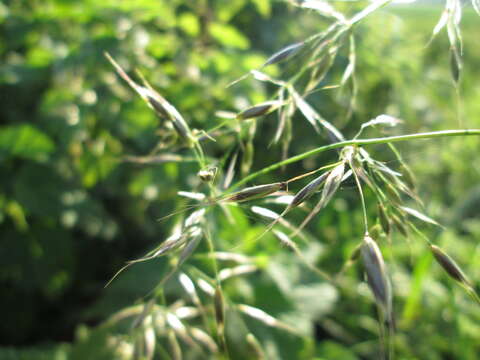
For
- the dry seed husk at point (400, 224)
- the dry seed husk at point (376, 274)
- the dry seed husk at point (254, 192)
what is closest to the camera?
the dry seed husk at point (376, 274)

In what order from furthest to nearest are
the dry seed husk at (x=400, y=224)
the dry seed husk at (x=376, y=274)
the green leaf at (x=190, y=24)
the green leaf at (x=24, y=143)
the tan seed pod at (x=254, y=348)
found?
the green leaf at (x=190, y=24)
the green leaf at (x=24, y=143)
the tan seed pod at (x=254, y=348)
the dry seed husk at (x=400, y=224)
the dry seed husk at (x=376, y=274)

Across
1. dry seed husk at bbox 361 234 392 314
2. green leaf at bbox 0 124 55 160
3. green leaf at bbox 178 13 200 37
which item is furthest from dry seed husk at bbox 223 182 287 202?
green leaf at bbox 178 13 200 37

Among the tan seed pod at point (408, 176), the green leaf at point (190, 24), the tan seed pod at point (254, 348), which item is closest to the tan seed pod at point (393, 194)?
the tan seed pod at point (408, 176)

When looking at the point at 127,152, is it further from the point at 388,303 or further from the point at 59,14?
the point at 388,303

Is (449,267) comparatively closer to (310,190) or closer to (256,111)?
(310,190)

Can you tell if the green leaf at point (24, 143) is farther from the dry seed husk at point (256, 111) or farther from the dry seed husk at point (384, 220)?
the dry seed husk at point (384, 220)

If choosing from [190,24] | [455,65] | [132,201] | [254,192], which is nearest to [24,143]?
[132,201]
